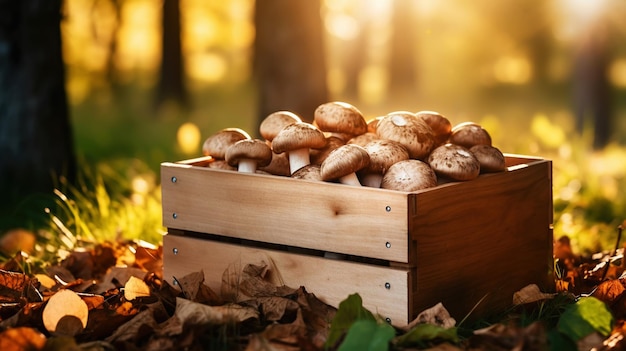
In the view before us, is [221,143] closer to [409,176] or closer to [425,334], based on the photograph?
[409,176]

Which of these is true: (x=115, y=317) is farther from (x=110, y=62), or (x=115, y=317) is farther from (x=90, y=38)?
(x=90, y=38)

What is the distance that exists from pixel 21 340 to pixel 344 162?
48.8 inches

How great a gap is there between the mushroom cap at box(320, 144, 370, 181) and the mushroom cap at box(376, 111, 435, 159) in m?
0.26

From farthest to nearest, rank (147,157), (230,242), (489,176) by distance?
1. (147,157)
2. (230,242)
3. (489,176)

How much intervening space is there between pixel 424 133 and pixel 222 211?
0.86 meters

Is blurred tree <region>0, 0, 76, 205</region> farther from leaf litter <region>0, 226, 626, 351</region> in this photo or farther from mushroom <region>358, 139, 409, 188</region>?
mushroom <region>358, 139, 409, 188</region>

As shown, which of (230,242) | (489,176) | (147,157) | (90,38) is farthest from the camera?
(90,38)

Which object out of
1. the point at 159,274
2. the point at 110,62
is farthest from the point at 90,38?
the point at 159,274

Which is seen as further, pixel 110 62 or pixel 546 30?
pixel 546 30

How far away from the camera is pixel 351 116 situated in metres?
Answer: 3.57

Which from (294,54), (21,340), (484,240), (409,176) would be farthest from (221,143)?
(294,54)

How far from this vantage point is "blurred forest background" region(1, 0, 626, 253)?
7.00 meters

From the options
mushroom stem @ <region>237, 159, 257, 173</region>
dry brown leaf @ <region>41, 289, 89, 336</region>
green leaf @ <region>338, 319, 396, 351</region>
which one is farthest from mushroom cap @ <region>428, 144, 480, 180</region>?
dry brown leaf @ <region>41, 289, 89, 336</region>

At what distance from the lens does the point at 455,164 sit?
322 centimetres
